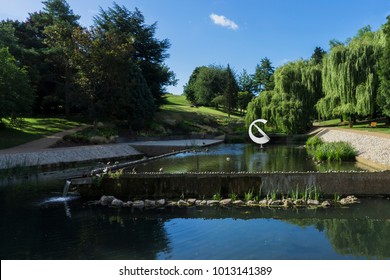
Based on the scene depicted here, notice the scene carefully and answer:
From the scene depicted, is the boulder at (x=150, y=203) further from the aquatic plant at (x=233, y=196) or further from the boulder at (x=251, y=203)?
the boulder at (x=251, y=203)

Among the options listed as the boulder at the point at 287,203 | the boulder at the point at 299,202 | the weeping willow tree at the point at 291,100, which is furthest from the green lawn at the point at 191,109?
the boulder at the point at 299,202

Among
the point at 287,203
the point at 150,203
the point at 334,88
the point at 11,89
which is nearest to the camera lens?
the point at 287,203

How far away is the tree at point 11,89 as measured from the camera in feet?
80.1

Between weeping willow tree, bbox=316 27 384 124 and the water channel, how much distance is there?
19.4 meters

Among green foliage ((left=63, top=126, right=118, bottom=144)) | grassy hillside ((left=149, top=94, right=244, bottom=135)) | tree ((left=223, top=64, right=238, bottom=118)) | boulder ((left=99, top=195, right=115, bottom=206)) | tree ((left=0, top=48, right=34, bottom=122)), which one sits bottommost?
boulder ((left=99, top=195, right=115, bottom=206))

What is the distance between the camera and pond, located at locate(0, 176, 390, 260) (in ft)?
26.6

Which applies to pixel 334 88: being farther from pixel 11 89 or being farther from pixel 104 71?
pixel 11 89

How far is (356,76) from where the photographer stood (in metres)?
30.5

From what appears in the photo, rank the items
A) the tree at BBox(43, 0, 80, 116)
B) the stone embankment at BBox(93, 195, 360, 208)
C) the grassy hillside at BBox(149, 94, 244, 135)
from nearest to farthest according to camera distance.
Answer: the stone embankment at BBox(93, 195, 360, 208)
the tree at BBox(43, 0, 80, 116)
the grassy hillside at BBox(149, 94, 244, 135)

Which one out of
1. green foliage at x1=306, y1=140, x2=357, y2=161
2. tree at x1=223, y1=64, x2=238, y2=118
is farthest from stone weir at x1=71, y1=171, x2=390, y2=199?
tree at x1=223, y1=64, x2=238, y2=118

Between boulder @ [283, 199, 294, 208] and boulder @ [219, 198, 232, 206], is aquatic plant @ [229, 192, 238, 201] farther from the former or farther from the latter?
boulder @ [283, 199, 294, 208]

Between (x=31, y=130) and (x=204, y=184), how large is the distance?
77.9 feet

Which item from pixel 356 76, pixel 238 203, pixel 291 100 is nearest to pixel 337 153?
pixel 238 203

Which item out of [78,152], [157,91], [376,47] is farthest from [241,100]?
[78,152]
